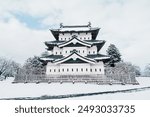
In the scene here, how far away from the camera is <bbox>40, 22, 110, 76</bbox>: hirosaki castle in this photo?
3184 cm

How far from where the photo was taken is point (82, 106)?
12859 millimetres

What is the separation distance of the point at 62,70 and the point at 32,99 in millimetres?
15355

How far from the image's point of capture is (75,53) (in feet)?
103

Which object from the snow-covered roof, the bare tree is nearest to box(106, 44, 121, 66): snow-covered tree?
the snow-covered roof

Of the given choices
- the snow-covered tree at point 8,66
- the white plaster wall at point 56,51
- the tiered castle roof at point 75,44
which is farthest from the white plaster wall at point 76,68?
the snow-covered tree at point 8,66

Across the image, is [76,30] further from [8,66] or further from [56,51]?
[8,66]

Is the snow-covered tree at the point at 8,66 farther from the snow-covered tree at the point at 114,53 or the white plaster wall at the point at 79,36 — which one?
the white plaster wall at the point at 79,36

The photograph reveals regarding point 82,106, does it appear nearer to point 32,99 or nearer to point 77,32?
point 32,99

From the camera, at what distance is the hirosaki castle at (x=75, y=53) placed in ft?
104

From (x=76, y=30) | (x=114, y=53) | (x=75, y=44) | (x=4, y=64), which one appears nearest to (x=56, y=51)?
(x=75, y=44)

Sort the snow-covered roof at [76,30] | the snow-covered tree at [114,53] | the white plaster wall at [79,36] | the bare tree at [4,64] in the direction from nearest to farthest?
1. the snow-covered roof at [76,30]
2. the white plaster wall at [79,36]
3. the snow-covered tree at [114,53]
4. the bare tree at [4,64]

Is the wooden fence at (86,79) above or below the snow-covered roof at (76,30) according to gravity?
below

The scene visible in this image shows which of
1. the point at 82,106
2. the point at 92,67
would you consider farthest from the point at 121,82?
the point at 82,106

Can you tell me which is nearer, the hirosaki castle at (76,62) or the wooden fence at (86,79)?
the wooden fence at (86,79)
